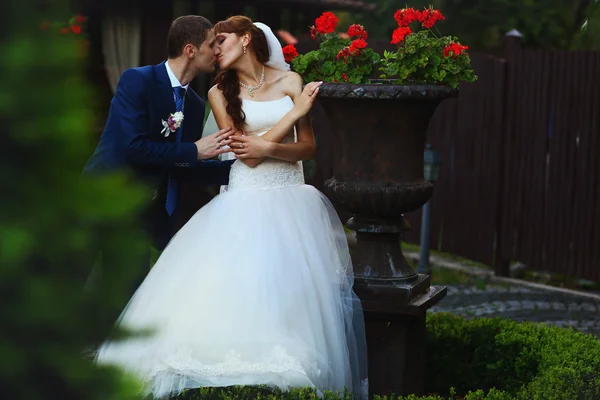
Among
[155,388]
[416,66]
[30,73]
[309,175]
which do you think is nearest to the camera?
[30,73]

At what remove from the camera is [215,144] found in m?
4.40

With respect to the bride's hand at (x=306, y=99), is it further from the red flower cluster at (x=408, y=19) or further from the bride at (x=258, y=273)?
the red flower cluster at (x=408, y=19)

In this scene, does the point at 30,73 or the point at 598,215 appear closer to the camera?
the point at 30,73

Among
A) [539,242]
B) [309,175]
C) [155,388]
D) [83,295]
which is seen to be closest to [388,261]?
[155,388]

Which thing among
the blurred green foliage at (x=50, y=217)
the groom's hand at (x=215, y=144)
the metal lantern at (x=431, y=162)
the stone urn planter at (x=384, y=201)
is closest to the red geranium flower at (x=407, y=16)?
the stone urn planter at (x=384, y=201)

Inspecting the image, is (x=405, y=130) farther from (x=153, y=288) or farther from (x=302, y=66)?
(x=153, y=288)

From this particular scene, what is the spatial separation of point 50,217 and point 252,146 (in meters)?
3.45

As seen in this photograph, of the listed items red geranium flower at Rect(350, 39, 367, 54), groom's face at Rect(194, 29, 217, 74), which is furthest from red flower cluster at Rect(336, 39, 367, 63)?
groom's face at Rect(194, 29, 217, 74)

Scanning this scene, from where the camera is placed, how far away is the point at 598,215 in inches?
313

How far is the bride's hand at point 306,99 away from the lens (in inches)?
165

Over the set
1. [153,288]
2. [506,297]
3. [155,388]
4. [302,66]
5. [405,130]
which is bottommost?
[506,297]

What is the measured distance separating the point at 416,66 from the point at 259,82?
2.69ft

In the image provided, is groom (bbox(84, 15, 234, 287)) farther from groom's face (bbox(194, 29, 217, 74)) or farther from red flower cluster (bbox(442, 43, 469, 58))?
red flower cluster (bbox(442, 43, 469, 58))

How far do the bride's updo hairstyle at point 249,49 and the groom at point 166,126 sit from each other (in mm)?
169
